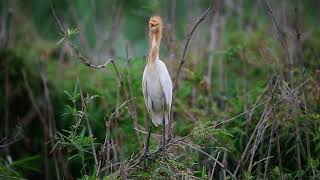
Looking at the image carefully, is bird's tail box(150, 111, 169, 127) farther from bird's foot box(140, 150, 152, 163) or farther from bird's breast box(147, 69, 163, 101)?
bird's foot box(140, 150, 152, 163)

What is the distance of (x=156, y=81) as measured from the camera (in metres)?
3.42

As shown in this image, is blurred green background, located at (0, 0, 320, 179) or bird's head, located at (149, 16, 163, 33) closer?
bird's head, located at (149, 16, 163, 33)

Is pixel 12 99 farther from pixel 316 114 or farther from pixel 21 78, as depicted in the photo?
pixel 316 114

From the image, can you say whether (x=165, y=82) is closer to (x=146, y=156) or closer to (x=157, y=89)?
(x=157, y=89)

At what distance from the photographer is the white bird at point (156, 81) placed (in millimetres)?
3362

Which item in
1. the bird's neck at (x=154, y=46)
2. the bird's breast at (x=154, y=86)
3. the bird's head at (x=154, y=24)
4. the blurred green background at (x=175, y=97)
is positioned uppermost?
the bird's head at (x=154, y=24)

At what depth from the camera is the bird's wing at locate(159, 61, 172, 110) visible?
3.40 metres

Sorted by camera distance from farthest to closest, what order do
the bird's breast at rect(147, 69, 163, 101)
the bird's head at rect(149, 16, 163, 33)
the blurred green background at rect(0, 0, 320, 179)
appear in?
the blurred green background at rect(0, 0, 320, 179)
the bird's breast at rect(147, 69, 163, 101)
the bird's head at rect(149, 16, 163, 33)

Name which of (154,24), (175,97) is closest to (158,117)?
(154,24)

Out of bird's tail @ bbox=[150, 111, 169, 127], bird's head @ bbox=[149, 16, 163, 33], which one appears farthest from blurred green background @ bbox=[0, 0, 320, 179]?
bird's head @ bbox=[149, 16, 163, 33]

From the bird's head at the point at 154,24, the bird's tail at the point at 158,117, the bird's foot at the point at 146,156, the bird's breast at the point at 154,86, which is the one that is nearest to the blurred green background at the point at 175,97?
the bird's foot at the point at 146,156

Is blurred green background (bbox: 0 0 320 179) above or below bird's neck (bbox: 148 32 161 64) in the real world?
below

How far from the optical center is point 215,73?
6367 mm

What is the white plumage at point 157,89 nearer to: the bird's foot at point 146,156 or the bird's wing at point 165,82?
the bird's wing at point 165,82
